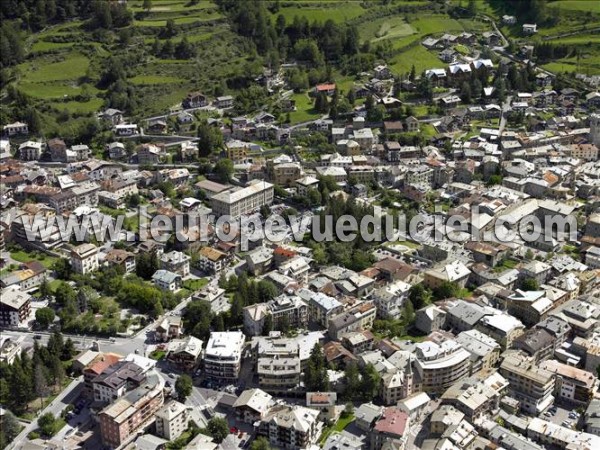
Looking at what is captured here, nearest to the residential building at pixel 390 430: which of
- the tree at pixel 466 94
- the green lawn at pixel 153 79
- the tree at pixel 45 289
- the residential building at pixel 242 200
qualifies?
the tree at pixel 45 289

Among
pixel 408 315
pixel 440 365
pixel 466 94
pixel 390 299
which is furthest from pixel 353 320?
pixel 466 94

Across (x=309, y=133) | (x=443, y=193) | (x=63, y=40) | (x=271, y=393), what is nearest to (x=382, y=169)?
(x=443, y=193)

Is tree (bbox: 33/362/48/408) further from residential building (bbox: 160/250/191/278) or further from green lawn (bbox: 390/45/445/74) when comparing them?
green lawn (bbox: 390/45/445/74)

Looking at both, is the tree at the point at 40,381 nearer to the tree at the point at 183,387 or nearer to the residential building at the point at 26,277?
the tree at the point at 183,387

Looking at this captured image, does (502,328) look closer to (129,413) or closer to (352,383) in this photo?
(352,383)

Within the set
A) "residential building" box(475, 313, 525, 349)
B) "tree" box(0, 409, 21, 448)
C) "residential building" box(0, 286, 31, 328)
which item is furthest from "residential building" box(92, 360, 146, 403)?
"residential building" box(475, 313, 525, 349)

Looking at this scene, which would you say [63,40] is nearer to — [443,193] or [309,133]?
[309,133]
